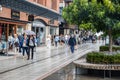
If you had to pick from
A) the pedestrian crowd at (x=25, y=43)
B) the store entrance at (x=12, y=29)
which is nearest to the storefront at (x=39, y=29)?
the store entrance at (x=12, y=29)

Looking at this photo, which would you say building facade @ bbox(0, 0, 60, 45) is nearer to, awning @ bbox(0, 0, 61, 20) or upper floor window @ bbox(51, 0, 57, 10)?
awning @ bbox(0, 0, 61, 20)

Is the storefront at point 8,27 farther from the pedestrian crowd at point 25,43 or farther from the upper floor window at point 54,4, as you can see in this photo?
the upper floor window at point 54,4

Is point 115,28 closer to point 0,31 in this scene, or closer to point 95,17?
point 95,17

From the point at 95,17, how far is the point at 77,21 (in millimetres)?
1163

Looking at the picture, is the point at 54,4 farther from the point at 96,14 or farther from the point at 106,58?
the point at 106,58

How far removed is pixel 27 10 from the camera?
4062 cm

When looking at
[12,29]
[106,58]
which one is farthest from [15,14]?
[106,58]

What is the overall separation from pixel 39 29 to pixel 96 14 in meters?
33.4

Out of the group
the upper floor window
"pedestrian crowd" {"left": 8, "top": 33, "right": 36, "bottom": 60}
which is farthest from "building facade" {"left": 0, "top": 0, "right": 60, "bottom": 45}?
the upper floor window

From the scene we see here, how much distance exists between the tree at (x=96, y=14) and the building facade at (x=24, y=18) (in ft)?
55.7

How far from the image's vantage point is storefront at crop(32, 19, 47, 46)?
150 ft

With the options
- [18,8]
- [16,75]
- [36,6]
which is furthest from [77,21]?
[36,6]

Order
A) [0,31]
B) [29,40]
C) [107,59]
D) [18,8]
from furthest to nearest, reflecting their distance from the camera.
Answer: [18,8] < [0,31] < [29,40] < [107,59]

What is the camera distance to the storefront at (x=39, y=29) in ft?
150
